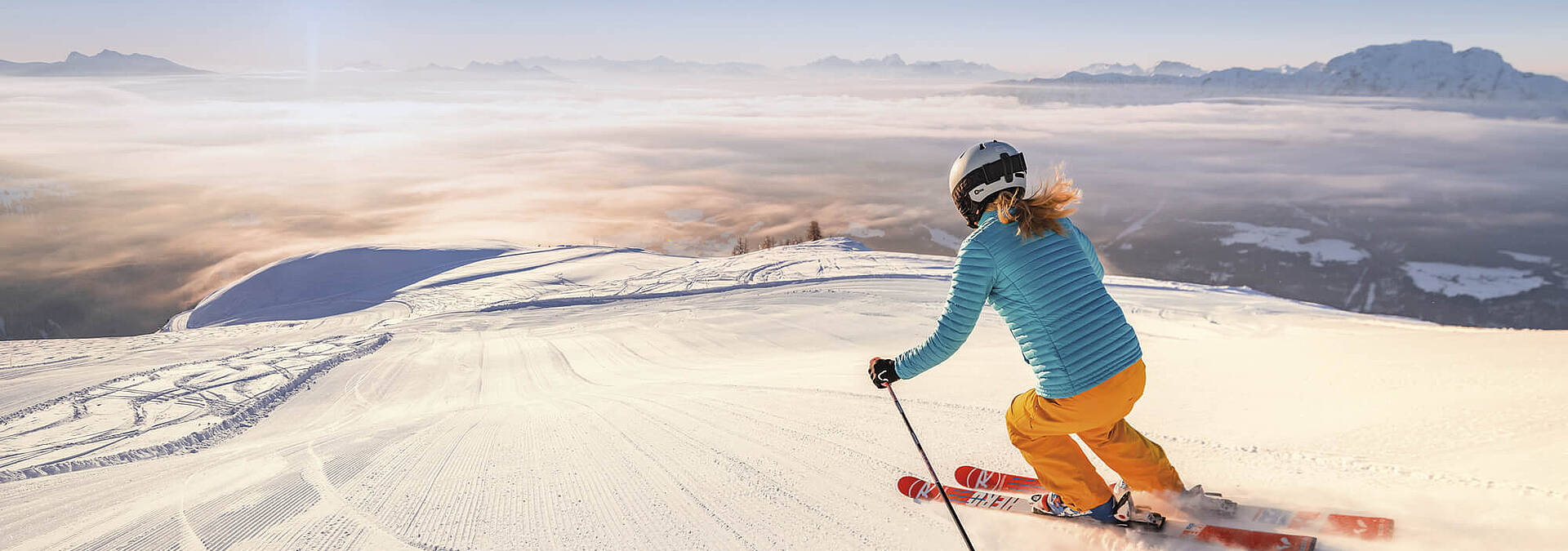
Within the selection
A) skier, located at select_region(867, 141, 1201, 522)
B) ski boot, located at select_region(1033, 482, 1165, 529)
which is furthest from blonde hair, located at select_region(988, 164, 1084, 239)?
ski boot, located at select_region(1033, 482, 1165, 529)

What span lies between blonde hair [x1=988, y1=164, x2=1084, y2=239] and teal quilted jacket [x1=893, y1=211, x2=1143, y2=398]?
4 cm

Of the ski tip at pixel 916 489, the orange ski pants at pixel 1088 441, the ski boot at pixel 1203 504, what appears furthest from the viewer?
the ski tip at pixel 916 489

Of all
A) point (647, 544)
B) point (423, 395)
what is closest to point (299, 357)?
point (423, 395)

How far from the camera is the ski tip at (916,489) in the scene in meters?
3.98

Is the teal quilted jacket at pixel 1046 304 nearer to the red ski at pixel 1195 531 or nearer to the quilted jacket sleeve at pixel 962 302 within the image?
the quilted jacket sleeve at pixel 962 302

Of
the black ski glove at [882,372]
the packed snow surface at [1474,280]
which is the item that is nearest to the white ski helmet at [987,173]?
the black ski glove at [882,372]

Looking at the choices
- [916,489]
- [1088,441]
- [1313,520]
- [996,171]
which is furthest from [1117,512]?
[996,171]

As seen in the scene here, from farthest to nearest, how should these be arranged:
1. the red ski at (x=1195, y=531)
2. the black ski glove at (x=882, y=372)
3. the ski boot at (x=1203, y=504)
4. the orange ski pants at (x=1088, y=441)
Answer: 1. the ski boot at (x=1203, y=504)
2. the black ski glove at (x=882, y=372)
3. the red ski at (x=1195, y=531)
4. the orange ski pants at (x=1088, y=441)

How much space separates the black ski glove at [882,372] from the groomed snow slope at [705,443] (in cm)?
86

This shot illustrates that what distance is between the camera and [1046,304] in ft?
9.43

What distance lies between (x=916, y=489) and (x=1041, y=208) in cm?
189

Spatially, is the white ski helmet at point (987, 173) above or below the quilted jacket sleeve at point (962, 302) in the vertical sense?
above

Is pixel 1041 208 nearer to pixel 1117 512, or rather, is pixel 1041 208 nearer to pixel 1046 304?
pixel 1046 304

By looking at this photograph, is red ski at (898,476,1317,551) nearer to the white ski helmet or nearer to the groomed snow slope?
the groomed snow slope
